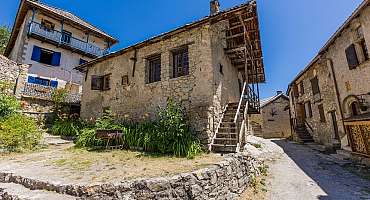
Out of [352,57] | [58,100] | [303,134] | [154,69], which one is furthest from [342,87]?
[58,100]

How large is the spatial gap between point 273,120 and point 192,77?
2130cm

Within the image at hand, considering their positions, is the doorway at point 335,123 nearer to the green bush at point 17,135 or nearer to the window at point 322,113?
the window at point 322,113

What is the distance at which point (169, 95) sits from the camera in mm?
8953

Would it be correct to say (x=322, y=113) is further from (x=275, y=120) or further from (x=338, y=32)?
(x=275, y=120)

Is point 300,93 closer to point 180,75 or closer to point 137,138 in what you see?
point 180,75

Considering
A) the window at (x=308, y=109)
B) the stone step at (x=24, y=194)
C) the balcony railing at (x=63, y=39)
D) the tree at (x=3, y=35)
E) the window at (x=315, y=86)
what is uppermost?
the tree at (x=3, y=35)

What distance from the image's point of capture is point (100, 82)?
11.7m

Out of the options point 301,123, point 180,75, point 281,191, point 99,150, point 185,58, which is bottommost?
point 281,191

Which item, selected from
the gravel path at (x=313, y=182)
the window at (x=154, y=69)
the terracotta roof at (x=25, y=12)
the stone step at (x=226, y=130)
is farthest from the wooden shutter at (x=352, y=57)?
the terracotta roof at (x=25, y=12)

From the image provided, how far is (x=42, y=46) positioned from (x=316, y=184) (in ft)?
70.1

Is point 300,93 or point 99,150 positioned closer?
point 99,150

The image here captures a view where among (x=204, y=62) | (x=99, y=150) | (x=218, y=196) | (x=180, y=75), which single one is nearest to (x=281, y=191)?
(x=218, y=196)

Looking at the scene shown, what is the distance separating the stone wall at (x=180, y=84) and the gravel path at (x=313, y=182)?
2959mm

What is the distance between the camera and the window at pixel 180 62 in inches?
358
